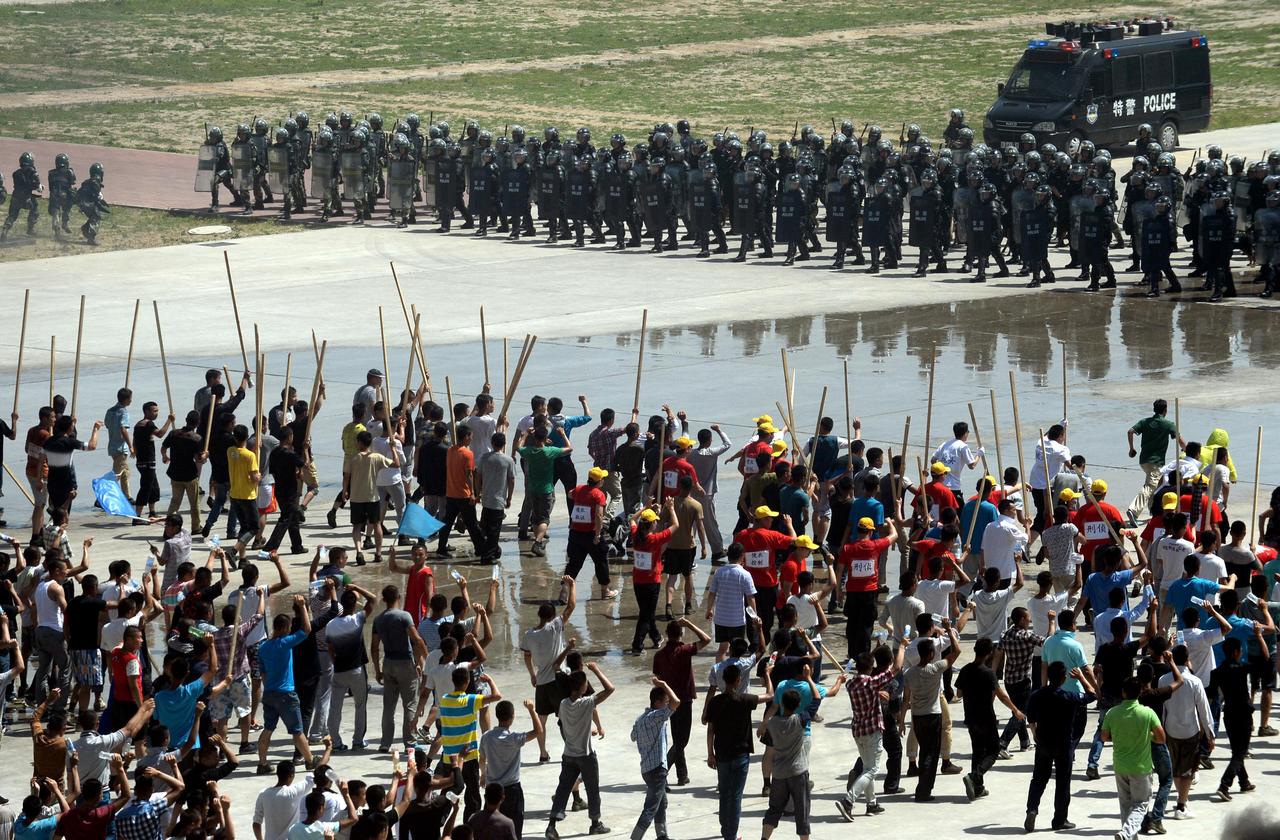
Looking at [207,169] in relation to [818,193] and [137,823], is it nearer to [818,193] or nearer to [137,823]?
[818,193]

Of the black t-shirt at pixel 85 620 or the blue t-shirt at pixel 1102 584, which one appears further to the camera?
the blue t-shirt at pixel 1102 584

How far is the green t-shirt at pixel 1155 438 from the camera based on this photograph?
61.3ft

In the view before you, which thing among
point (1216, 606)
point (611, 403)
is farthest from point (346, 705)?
point (611, 403)

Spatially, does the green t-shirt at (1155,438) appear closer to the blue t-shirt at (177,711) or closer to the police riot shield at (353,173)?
the blue t-shirt at (177,711)

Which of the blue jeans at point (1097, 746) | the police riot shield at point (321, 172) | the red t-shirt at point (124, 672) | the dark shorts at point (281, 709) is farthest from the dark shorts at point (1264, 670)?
the police riot shield at point (321, 172)

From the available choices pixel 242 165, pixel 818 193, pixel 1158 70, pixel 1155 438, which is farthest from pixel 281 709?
pixel 1158 70

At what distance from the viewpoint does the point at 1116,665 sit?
1239 centimetres

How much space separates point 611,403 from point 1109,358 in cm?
614

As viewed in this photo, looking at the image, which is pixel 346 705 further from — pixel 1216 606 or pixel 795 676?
pixel 1216 606

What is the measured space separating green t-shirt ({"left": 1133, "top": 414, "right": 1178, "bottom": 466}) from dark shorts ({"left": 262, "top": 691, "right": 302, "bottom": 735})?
8.69 metres

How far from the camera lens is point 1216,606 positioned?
526 inches

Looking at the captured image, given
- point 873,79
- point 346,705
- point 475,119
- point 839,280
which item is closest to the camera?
point 346,705

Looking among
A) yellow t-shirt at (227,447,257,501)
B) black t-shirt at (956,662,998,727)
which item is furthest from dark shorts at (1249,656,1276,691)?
yellow t-shirt at (227,447,257,501)

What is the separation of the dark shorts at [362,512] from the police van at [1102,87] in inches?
1001
